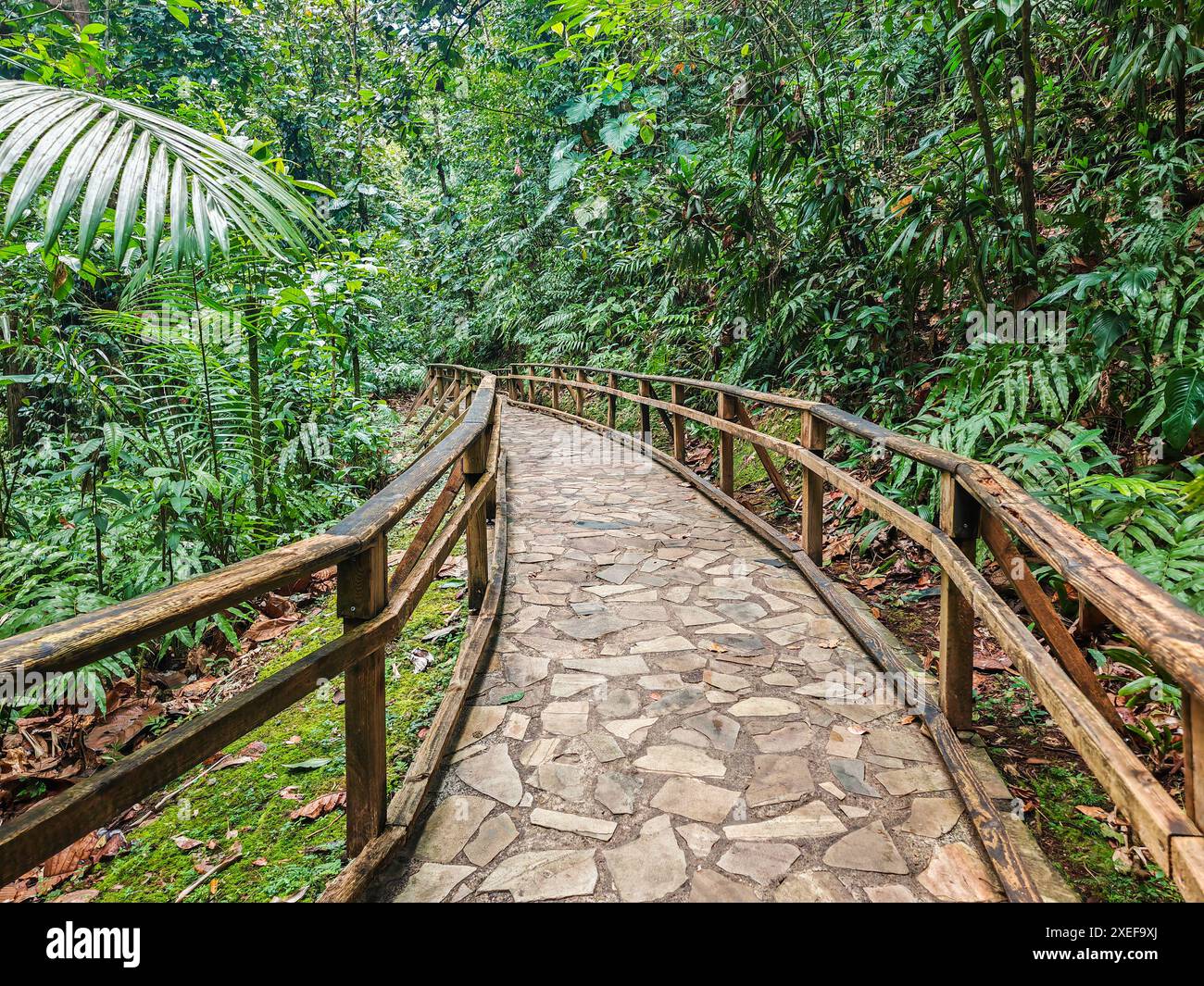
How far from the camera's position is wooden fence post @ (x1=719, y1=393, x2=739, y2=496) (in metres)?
5.44

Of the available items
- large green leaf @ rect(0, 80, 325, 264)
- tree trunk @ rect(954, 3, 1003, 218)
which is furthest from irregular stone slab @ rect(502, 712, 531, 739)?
tree trunk @ rect(954, 3, 1003, 218)

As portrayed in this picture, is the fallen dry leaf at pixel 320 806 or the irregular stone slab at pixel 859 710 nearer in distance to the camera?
the fallen dry leaf at pixel 320 806

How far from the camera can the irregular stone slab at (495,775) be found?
221 centimetres

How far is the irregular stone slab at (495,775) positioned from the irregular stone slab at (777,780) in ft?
2.45

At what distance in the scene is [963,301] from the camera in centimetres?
549

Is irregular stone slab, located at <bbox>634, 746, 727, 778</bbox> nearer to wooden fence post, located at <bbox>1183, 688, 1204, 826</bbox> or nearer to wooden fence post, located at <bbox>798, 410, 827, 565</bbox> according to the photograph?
wooden fence post, located at <bbox>1183, 688, 1204, 826</bbox>

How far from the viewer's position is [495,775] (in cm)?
231

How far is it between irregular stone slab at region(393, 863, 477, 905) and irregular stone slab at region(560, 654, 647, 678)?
1187 millimetres

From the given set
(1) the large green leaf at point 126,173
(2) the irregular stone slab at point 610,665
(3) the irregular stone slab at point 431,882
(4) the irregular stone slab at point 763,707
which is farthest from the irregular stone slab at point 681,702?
(1) the large green leaf at point 126,173

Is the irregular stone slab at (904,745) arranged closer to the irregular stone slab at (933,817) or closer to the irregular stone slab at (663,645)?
the irregular stone slab at (933,817)

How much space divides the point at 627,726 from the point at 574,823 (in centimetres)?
56

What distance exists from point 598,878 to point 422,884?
0.47 meters

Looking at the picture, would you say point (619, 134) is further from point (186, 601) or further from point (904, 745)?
point (186, 601)
